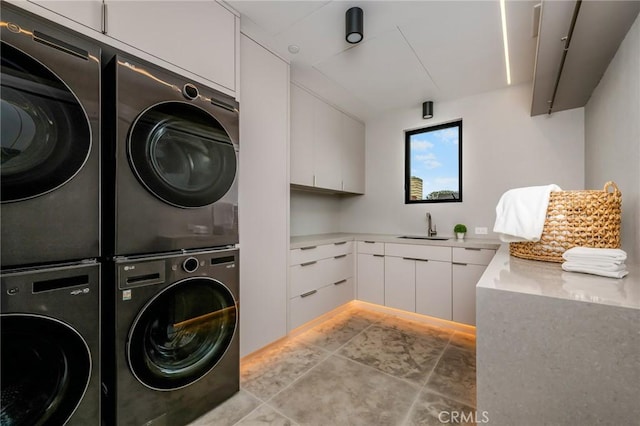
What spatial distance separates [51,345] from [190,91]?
4.05ft

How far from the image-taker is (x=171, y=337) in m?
A: 1.31

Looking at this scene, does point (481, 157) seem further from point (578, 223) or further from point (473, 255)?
point (578, 223)

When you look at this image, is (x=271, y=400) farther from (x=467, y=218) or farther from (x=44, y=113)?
(x=467, y=218)

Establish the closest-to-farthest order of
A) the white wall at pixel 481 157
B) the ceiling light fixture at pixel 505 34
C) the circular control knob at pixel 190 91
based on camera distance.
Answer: the circular control knob at pixel 190 91 → the ceiling light fixture at pixel 505 34 → the white wall at pixel 481 157

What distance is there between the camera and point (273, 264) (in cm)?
210

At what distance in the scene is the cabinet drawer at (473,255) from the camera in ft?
7.79

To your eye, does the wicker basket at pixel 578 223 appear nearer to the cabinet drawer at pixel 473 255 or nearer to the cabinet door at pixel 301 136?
the cabinet drawer at pixel 473 255

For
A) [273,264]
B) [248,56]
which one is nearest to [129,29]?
[248,56]

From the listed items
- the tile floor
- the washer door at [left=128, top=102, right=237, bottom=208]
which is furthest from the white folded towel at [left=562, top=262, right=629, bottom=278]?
the washer door at [left=128, top=102, right=237, bottom=208]

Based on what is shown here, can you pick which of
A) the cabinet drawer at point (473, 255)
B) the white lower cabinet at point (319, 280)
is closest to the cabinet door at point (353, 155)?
the white lower cabinet at point (319, 280)

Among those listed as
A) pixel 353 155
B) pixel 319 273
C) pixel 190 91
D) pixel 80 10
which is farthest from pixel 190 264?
pixel 353 155

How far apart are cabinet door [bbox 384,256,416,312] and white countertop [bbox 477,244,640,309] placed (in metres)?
1.63

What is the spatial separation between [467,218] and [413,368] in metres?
1.82

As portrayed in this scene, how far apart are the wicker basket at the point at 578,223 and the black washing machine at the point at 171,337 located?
63.7 inches
